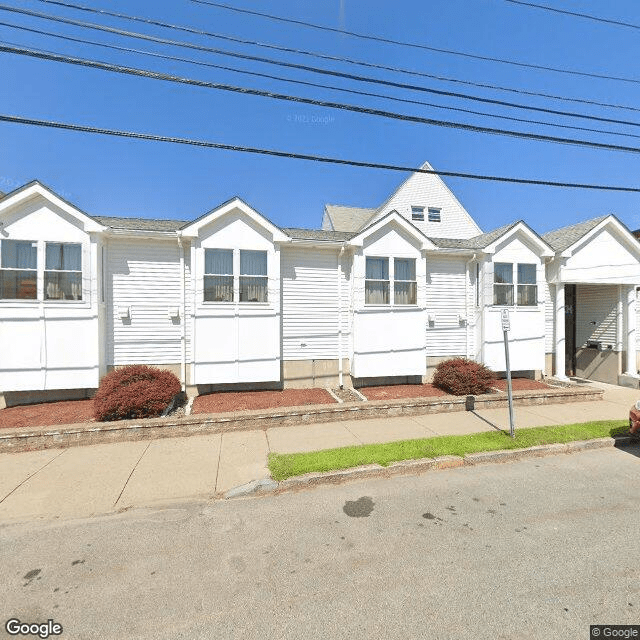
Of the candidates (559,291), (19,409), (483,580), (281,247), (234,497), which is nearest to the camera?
(483,580)

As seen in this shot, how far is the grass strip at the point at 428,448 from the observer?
5.03 metres

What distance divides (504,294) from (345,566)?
10338 millimetres

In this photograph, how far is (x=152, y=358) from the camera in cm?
933

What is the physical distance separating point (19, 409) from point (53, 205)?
5.31 metres

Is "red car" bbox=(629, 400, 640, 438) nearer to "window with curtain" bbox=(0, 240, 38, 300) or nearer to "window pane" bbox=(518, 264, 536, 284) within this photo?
"window pane" bbox=(518, 264, 536, 284)

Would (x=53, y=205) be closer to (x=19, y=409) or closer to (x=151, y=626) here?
(x=19, y=409)

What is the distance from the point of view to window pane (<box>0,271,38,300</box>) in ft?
26.1

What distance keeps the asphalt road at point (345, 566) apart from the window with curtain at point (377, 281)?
6.18 metres

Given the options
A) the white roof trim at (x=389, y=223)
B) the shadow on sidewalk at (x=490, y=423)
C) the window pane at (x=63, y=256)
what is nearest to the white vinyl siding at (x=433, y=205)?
the white roof trim at (x=389, y=223)

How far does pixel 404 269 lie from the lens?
10.2 metres

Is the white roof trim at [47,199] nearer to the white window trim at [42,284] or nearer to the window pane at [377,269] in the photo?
the white window trim at [42,284]

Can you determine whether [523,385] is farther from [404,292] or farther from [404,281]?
[404,281]

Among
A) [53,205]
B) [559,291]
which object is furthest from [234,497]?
[559,291]

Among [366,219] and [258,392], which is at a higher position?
[366,219]
